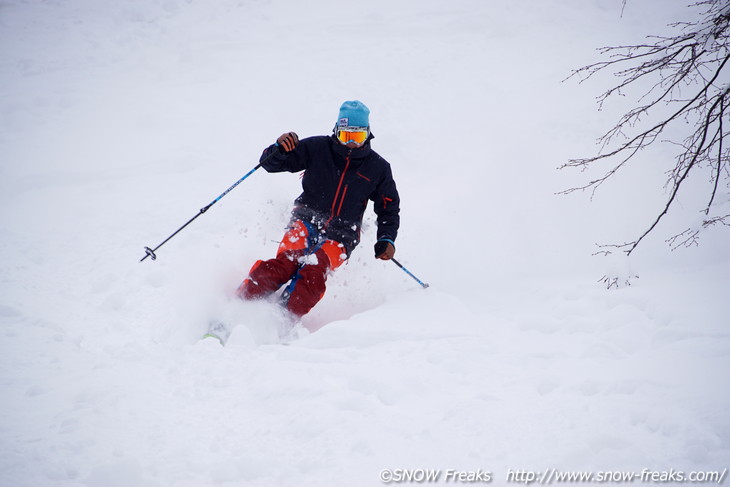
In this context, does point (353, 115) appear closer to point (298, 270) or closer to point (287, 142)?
point (287, 142)

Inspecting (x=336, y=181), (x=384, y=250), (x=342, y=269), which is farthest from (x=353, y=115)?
(x=342, y=269)

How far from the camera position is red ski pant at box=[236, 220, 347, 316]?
12.9ft

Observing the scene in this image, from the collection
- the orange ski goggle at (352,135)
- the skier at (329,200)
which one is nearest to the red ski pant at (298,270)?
the skier at (329,200)

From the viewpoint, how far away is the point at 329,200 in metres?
4.38

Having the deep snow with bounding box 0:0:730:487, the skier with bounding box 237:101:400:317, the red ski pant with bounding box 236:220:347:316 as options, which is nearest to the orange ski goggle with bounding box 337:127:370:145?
the skier with bounding box 237:101:400:317

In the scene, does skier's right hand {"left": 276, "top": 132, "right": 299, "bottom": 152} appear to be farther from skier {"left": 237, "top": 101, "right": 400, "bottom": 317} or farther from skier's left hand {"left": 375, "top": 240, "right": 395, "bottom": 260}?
skier's left hand {"left": 375, "top": 240, "right": 395, "bottom": 260}

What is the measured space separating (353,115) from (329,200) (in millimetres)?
865

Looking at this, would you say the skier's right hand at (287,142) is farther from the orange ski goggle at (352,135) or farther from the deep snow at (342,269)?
the deep snow at (342,269)

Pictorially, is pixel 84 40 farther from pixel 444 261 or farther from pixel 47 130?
pixel 444 261

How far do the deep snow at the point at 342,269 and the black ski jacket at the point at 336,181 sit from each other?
0.78 m

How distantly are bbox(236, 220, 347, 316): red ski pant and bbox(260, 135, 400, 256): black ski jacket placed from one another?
148 mm

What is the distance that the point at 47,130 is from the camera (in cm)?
684

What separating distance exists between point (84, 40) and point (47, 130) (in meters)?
3.60

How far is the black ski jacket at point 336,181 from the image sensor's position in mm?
4301
